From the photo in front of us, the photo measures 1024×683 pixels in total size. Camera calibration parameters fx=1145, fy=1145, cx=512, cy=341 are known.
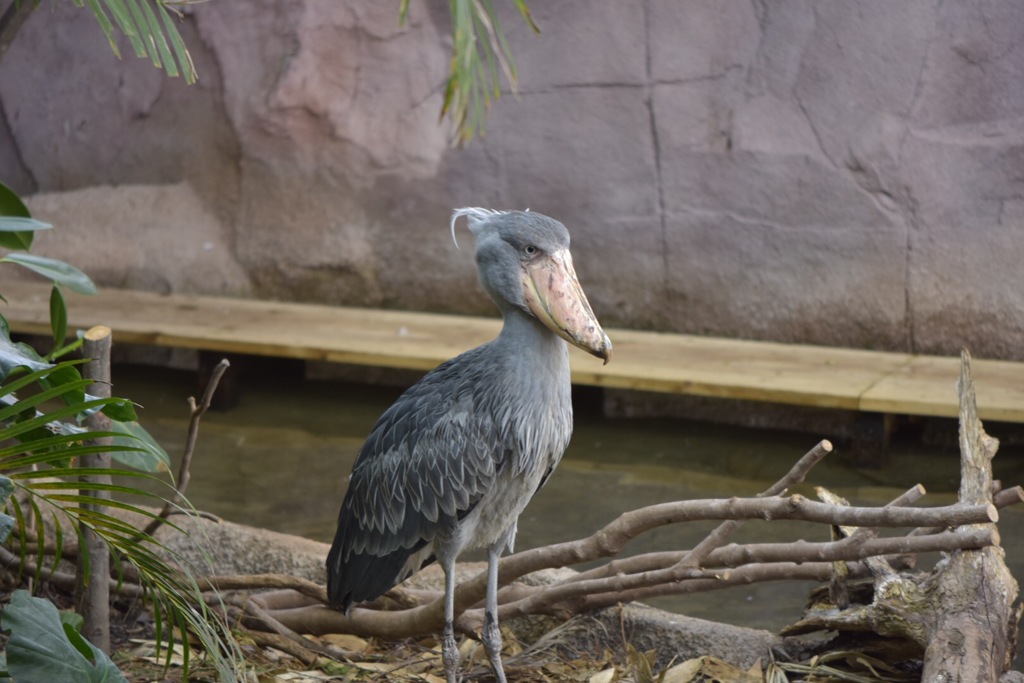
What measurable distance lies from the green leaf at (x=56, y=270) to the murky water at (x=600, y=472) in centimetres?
167

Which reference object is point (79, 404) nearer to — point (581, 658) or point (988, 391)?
point (581, 658)

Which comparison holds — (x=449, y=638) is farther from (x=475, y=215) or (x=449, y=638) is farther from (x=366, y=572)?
(x=475, y=215)

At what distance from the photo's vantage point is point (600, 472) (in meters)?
4.25

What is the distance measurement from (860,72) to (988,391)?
1441 mm

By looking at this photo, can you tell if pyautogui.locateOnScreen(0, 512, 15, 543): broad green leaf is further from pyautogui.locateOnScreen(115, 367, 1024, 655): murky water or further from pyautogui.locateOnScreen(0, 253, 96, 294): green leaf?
pyautogui.locateOnScreen(115, 367, 1024, 655): murky water

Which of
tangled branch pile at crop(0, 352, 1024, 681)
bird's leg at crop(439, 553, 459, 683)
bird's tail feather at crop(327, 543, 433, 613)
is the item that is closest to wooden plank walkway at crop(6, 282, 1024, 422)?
tangled branch pile at crop(0, 352, 1024, 681)

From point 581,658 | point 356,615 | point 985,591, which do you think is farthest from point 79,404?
point 985,591

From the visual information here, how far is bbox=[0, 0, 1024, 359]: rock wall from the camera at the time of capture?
177 inches

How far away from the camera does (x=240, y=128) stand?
5473 millimetres

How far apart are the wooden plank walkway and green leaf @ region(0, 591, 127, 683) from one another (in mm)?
2751

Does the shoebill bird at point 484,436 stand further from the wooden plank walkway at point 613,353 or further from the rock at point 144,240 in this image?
the rock at point 144,240

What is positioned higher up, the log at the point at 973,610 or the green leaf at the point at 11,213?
the green leaf at the point at 11,213

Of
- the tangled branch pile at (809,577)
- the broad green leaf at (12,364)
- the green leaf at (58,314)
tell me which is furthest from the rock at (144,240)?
the broad green leaf at (12,364)

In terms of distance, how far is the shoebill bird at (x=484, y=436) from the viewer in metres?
1.97
